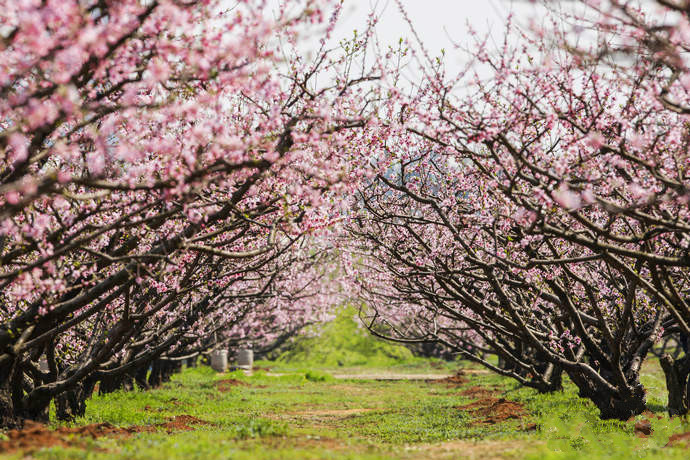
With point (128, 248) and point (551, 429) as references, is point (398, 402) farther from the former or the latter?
point (128, 248)

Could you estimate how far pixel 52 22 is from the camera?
5.84 metres

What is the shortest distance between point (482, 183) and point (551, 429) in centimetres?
578

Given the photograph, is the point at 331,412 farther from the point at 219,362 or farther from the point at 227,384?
the point at 219,362

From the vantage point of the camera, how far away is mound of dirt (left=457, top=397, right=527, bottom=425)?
1538 centimetres

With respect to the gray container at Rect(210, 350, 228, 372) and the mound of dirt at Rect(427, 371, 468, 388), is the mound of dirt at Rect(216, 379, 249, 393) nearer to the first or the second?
the gray container at Rect(210, 350, 228, 372)

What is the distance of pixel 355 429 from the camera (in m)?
14.9

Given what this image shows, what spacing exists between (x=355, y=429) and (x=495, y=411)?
4894 mm

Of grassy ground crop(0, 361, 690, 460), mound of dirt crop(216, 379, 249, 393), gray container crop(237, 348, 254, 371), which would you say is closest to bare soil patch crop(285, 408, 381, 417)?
grassy ground crop(0, 361, 690, 460)

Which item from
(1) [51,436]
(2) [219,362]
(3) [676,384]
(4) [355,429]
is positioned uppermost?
(3) [676,384]

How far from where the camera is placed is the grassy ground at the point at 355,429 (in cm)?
857

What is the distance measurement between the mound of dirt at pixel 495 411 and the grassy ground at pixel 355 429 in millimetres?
389

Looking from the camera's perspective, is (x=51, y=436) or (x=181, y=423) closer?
(x=51, y=436)

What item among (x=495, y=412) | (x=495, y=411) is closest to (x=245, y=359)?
(x=495, y=411)

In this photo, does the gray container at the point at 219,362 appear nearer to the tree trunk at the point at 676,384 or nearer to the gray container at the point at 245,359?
the gray container at the point at 245,359
